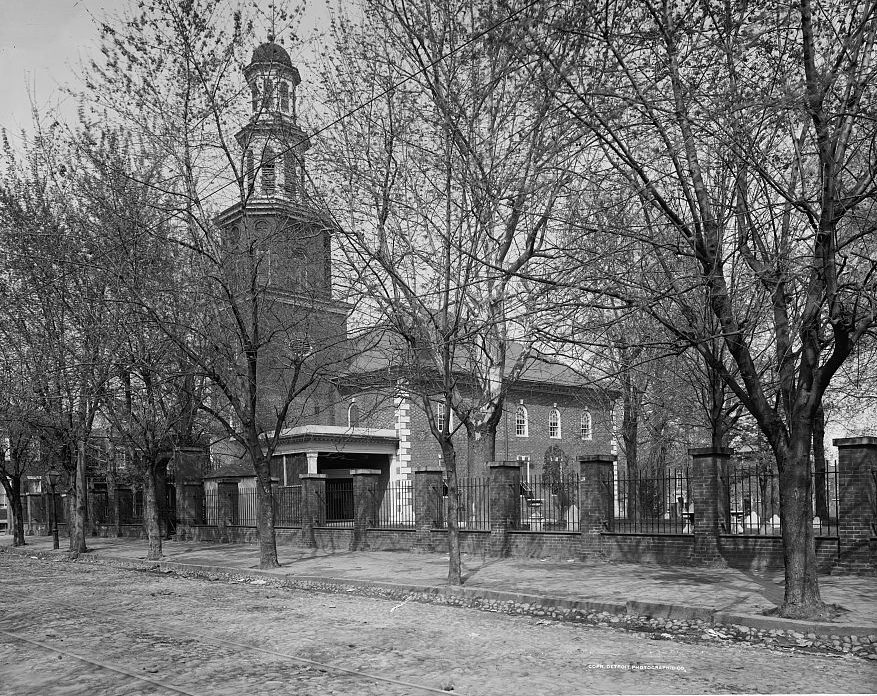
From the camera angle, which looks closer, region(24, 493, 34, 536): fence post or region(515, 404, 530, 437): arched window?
region(24, 493, 34, 536): fence post

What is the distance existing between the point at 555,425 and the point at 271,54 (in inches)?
1451

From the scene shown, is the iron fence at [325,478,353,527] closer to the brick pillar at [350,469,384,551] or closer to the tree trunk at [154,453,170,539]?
the brick pillar at [350,469,384,551]

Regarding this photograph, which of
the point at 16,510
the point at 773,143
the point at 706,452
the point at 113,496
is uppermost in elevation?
the point at 773,143

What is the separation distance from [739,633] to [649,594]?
2.39 meters

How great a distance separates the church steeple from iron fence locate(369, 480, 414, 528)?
8574mm

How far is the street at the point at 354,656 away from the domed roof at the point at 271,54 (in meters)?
10.4

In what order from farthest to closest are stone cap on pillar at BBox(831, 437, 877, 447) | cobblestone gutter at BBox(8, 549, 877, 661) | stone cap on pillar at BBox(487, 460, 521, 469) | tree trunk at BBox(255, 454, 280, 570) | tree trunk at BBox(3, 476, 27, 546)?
tree trunk at BBox(3, 476, 27, 546) → stone cap on pillar at BBox(487, 460, 521, 469) → tree trunk at BBox(255, 454, 280, 570) → stone cap on pillar at BBox(831, 437, 877, 447) → cobblestone gutter at BBox(8, 549, 877, 661)

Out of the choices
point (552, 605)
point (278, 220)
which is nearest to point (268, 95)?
point (278, 220)

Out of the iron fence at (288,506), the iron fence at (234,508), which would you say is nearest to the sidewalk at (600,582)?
the iron fence at (288,506)

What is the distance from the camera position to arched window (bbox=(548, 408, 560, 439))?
5025cm

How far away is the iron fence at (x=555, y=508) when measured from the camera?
64.4ft

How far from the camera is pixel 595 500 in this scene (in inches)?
698

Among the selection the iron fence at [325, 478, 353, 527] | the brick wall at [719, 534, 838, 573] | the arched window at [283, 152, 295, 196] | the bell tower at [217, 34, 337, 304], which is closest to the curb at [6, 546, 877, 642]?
the brick wall at [719, 534, 838, 573]

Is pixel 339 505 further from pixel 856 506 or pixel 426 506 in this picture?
pixel 856 506
